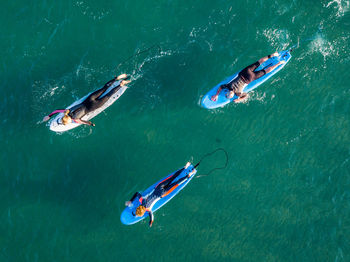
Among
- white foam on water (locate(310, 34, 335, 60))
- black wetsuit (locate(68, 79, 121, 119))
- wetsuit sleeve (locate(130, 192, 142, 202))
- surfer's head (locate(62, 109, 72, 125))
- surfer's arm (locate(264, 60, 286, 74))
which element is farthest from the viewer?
white foam on water (locate(310, 34, 335, 60))

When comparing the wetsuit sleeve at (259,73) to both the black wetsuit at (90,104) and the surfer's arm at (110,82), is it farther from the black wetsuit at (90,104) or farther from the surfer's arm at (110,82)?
the black wetsuit at (90,104)

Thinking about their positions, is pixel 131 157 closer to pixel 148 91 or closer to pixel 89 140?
pixel 89 140

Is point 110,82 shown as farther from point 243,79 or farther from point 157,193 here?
point 243,79

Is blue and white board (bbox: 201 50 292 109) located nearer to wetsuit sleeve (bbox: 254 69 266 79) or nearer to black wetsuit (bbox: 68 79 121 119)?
wetsuit sleeve (bbox: 254 69 266 79)

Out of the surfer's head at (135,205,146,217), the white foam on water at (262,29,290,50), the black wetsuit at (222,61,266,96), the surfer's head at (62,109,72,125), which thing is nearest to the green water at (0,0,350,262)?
the white foam on water at (262,29,290,50)

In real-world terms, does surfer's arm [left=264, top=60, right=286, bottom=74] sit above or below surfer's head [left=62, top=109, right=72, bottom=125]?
below

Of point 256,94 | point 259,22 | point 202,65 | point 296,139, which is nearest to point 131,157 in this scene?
point 202,65

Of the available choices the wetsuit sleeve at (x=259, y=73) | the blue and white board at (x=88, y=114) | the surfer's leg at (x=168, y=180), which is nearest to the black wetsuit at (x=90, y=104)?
the blue and white board at (x=88, y=114)
